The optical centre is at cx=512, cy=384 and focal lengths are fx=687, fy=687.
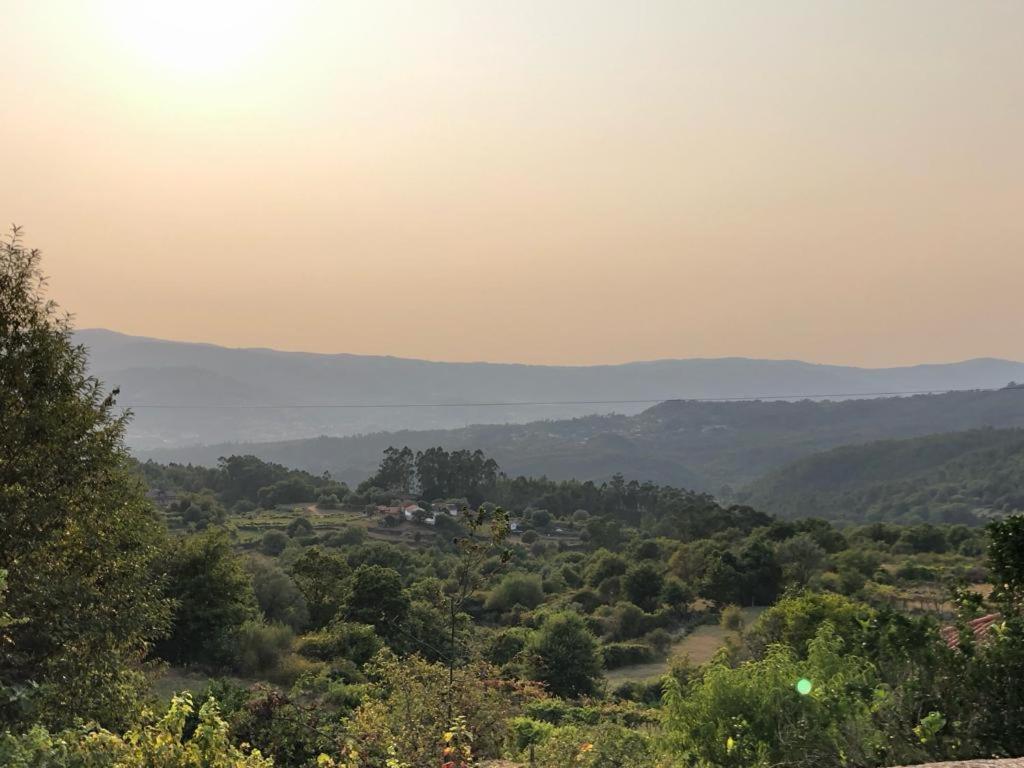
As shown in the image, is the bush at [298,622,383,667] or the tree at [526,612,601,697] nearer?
the bush at [298,622,383,667]

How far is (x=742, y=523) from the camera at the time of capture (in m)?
73.3

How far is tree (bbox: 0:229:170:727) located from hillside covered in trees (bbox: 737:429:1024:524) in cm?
13988

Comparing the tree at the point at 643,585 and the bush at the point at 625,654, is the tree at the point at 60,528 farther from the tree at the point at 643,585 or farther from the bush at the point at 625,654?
the tree at the point at 643,585

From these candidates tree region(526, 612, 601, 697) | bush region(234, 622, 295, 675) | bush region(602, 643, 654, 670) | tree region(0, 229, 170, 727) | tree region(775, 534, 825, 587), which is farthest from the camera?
tree region(775, 534, 825, 587)

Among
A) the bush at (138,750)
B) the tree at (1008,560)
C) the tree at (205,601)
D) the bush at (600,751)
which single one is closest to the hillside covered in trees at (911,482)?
the tree at (205,601)

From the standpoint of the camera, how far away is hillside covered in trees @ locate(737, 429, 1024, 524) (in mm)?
138250

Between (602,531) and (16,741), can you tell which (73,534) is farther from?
(602,531)

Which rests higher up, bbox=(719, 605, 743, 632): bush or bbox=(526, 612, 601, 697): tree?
bbox=(526, 612, 601, 697): tree

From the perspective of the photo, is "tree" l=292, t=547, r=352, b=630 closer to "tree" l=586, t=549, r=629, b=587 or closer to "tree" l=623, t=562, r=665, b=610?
"tree" l=623, t=562, r=665, b=610

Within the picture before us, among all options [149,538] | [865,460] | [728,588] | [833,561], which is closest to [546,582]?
[728,588]

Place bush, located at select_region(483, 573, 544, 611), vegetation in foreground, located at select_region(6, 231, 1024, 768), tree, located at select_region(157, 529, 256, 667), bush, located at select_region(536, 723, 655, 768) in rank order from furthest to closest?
bush, located at select_region(483, 573, 544, 611) → tree, located at select_region(157, 529, 256, 667) → bush, located at select_region(536, 723, 655, 768) → vegetation in foreground, located at select_region(6, 231, 1024, 768)

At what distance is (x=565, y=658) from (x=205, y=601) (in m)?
15.4

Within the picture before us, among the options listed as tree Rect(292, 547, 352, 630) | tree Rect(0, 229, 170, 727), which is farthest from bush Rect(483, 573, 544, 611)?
tree Rect(0, 229, 170, 727)

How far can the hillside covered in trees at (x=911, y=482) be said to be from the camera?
13825 cm
